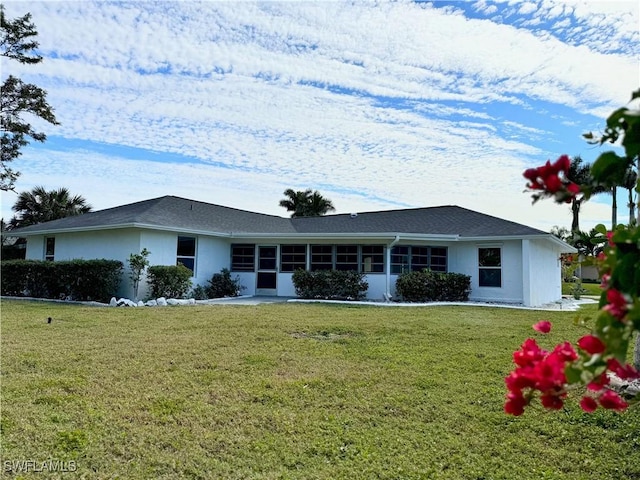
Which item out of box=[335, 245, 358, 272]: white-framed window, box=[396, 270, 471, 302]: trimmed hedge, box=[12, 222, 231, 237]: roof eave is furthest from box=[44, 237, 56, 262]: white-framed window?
box=[396, 270, 471, 302]: trimmed hedge

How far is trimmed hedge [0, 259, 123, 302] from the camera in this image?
14.6m

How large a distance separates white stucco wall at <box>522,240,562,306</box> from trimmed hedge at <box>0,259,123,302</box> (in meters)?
13.5

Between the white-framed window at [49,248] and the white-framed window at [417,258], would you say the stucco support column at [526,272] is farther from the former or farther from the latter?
the white-framed window at [49,248]

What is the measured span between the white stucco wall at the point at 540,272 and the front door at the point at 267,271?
918 cm

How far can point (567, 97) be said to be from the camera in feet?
25.5

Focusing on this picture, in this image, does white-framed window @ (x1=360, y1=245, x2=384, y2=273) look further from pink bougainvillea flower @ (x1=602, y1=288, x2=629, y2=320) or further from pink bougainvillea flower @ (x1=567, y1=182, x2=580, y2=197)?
pink bougainvillea flower @ (x1=602, y1=288, x2=629, y2=320)

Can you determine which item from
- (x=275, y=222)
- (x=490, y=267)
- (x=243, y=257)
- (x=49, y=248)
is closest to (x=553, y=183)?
(x=490, y=267)

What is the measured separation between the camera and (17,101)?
911 inches

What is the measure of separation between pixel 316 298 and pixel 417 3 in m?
11.6

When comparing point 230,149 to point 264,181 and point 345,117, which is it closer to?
point 345,117

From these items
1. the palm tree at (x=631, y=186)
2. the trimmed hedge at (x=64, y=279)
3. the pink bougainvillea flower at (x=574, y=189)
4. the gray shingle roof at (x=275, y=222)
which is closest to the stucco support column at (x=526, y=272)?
the gray shingle roof at (x=275, y=222)

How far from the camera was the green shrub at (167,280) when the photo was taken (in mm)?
14773

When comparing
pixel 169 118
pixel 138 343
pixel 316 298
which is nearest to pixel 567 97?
pixel 138 343

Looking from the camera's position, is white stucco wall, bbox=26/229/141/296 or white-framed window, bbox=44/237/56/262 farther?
white-framed window, bbox=44/237/56/262
